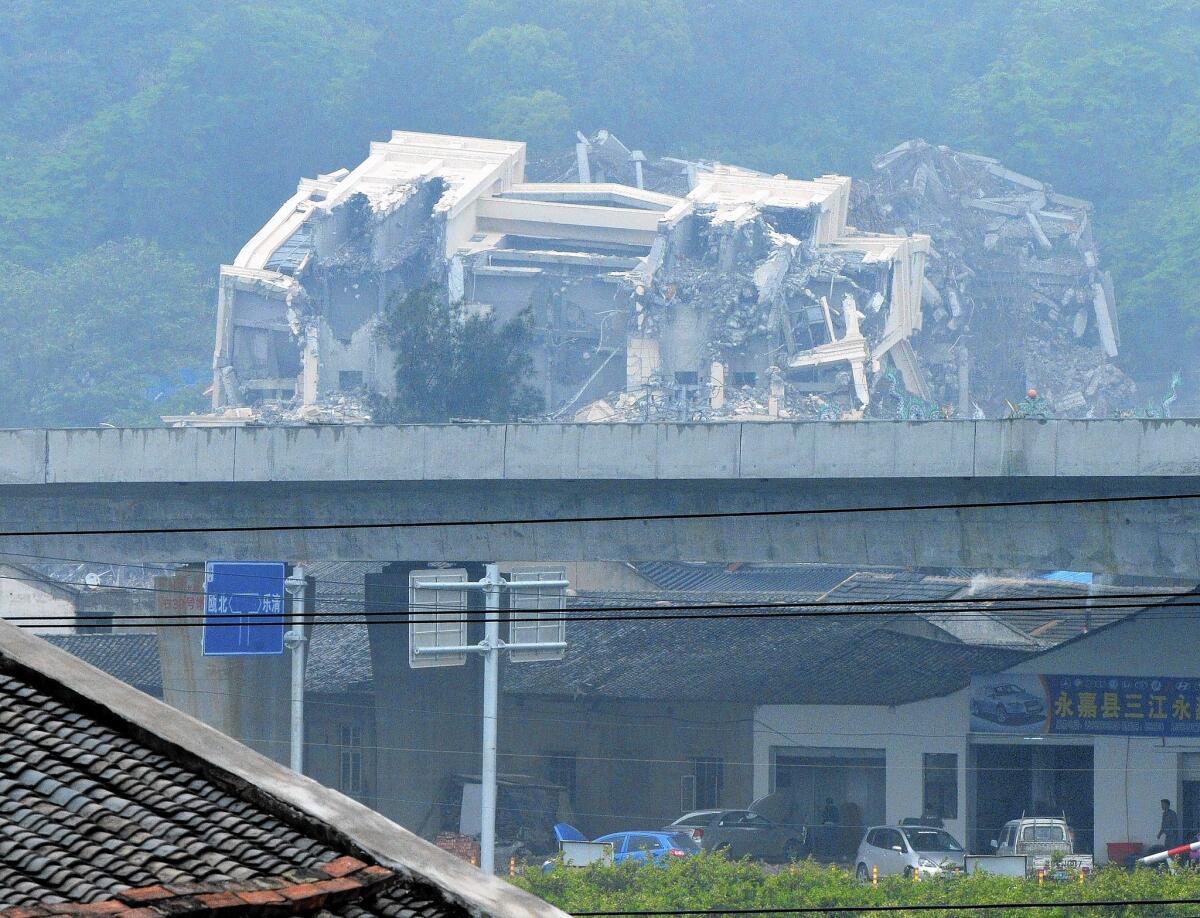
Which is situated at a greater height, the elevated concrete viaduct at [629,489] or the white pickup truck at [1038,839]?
the elevated concrete viaduct at [629,489]

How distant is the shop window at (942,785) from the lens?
93.6 ft

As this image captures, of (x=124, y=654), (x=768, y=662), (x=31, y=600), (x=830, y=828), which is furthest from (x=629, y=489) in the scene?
(x=31, y=600)

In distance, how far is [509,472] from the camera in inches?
848

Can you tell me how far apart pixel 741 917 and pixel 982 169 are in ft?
203

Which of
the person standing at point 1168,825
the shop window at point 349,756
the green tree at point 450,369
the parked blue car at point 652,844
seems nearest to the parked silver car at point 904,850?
the parked blue car at point 652,844

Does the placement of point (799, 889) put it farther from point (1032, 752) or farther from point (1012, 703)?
point (1032, 752)

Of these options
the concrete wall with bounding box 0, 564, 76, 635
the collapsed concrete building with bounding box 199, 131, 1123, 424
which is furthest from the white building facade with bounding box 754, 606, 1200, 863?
the collapsed concrete building with bounding box 199, 131, 1123, 424

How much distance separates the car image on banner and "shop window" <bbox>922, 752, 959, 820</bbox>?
3.44 ft

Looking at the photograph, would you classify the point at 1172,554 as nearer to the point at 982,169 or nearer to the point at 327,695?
the point at 327,695

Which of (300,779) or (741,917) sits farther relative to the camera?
(741,917)

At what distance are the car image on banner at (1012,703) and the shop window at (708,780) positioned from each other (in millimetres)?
5180

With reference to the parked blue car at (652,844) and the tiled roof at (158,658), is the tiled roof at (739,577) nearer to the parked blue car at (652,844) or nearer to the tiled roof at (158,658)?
the tiled roof at (158,658)

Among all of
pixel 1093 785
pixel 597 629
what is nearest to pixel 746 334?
pixel 597 629

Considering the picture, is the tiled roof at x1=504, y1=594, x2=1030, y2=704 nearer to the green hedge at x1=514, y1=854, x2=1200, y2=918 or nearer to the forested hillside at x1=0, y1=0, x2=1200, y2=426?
the green hedge at x1=514, y1=854, x2=1200, y2=918
